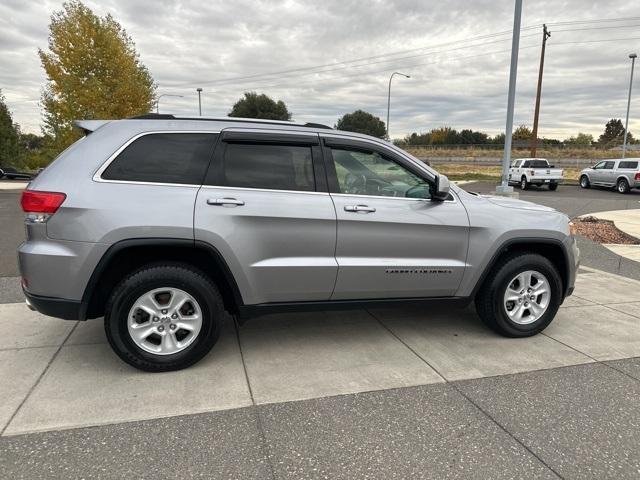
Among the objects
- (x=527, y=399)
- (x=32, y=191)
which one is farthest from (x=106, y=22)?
(x=527, y=399)

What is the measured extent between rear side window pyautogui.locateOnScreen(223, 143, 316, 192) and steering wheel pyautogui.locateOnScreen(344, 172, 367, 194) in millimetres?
291

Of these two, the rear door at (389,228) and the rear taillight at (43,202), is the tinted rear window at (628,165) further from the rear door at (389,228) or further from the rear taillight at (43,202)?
the rear taillight at (43,202)

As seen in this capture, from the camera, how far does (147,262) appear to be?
3566 millimetres

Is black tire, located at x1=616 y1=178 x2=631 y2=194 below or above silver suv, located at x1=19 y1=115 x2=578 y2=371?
below

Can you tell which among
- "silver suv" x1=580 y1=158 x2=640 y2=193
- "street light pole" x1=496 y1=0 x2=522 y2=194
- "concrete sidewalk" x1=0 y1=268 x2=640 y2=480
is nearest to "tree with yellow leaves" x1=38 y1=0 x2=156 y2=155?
"street light pole" x1=496 y1=0 x2=522 y2=194

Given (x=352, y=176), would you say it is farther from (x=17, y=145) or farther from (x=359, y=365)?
(x=17, y=145)

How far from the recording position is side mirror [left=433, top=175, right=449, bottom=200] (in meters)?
3.82

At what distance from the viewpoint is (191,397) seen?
321cm

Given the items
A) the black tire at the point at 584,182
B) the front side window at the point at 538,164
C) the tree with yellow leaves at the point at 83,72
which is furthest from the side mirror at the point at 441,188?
the black tire at the point at 584,182

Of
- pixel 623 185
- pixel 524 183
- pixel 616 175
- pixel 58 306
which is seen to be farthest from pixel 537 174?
pixel 58 306

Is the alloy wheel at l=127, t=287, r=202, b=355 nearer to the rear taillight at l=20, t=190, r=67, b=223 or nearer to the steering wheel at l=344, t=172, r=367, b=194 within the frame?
the rear taillight at l=20, t=190, r=67, b=223

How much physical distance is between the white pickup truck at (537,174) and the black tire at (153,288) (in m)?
25.5

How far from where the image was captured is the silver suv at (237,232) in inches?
130

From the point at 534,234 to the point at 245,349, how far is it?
267cm
